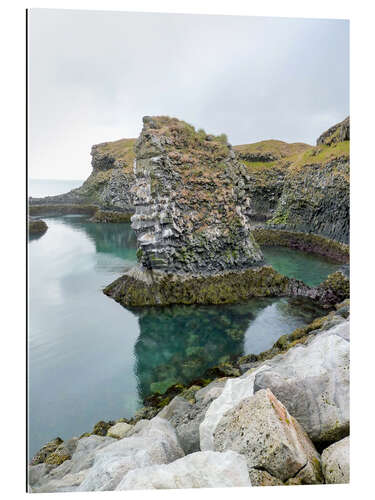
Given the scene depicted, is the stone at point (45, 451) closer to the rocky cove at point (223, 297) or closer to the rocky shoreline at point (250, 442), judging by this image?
the rocky cove at point (223, 297)

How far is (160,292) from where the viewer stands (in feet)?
61.4

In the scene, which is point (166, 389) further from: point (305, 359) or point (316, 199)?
point (316, 199)

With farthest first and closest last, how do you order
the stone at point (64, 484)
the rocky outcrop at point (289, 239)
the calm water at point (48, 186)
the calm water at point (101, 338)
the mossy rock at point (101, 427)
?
the rocky outcrop at point (289, 239) < the calm water at point (101, 338) < the mossy rock at point (101, 427) < the calm water at point (48, 186) < the stone at point (64, 484)

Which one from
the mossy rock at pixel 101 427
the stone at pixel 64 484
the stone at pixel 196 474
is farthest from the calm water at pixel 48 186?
the mossy rock at pixel 101 427

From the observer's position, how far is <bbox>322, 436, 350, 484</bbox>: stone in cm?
497

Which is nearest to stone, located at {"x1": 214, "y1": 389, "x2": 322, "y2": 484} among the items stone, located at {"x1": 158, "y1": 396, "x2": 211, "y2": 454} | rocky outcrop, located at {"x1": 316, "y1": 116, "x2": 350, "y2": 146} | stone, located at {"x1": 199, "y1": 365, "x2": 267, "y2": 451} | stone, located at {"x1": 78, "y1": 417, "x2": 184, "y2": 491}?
stone, located at {"x1": 199, "y1": 365, "x2": 267, "y2": 451}

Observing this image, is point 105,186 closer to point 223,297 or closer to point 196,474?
point 223,297

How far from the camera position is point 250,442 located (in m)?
4.64

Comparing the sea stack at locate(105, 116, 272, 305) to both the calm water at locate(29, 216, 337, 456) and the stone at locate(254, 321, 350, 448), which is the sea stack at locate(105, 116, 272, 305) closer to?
the calm water at locate(29, 216, 337, 456)

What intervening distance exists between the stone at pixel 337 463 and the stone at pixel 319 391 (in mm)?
190

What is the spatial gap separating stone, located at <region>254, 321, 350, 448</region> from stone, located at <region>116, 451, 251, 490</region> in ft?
3.89

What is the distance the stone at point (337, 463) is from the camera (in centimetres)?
497
